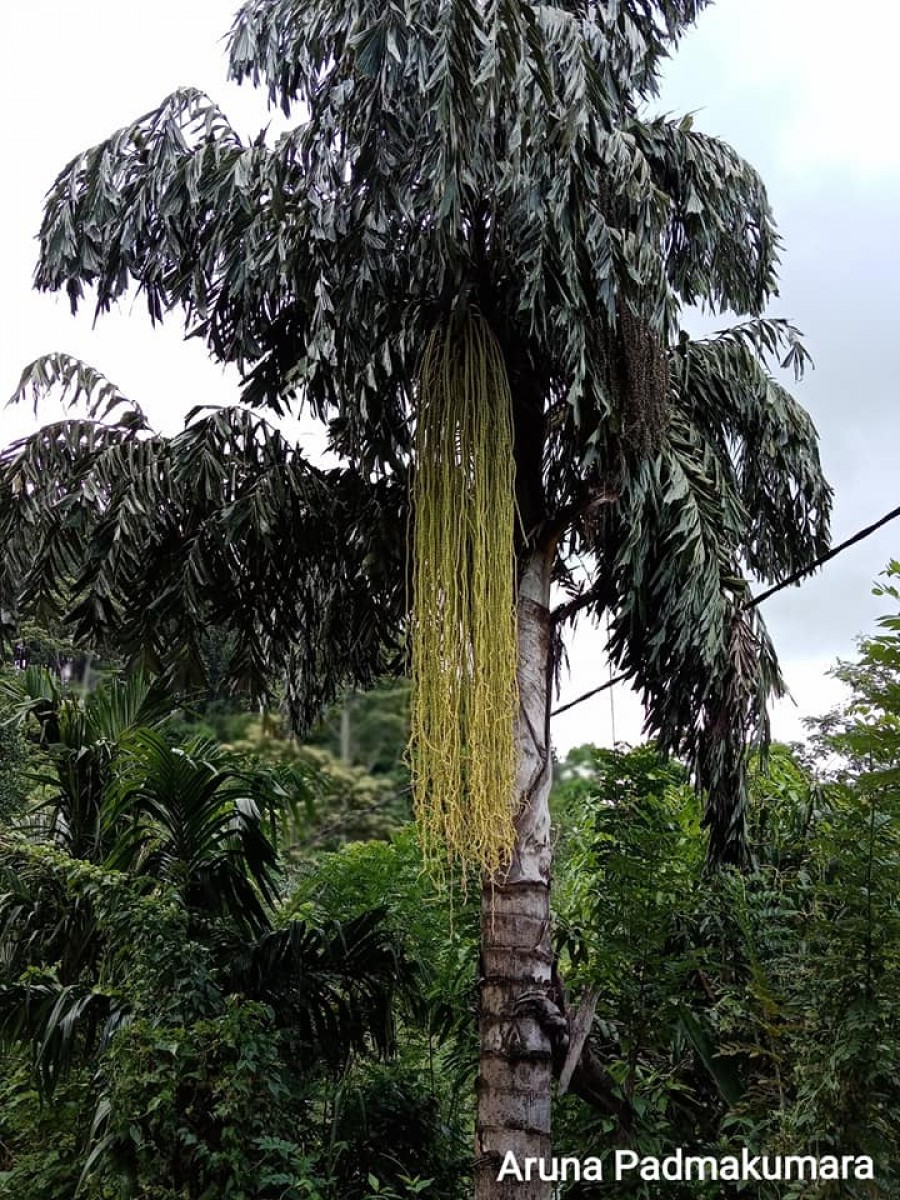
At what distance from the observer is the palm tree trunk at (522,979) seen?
15.2 ft

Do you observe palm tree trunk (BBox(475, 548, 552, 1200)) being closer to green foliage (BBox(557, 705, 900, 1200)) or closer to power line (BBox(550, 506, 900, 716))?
power line (BBox(550, 506, 900, 716))

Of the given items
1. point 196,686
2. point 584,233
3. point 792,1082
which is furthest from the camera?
point 196,686

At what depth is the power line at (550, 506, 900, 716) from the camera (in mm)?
5039

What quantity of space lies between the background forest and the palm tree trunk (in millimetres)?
319

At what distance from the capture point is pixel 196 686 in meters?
5.61

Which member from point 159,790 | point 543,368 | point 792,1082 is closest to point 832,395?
point 543,368

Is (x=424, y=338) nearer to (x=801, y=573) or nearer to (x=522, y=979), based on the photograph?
(x=801, y=573)

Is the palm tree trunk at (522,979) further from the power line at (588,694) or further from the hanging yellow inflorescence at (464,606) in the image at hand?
the power line at (588,694)

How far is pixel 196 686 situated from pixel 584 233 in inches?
99.2

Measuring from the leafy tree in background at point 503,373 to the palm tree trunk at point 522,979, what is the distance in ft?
0.04

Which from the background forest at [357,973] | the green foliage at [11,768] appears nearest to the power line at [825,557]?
the background forest at [357,973]

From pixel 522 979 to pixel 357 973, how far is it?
3.51ft

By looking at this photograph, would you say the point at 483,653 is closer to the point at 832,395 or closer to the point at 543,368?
the point at 543,368

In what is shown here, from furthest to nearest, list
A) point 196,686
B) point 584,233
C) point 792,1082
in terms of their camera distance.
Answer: point 196,686, point 792,1082, point 584,233
